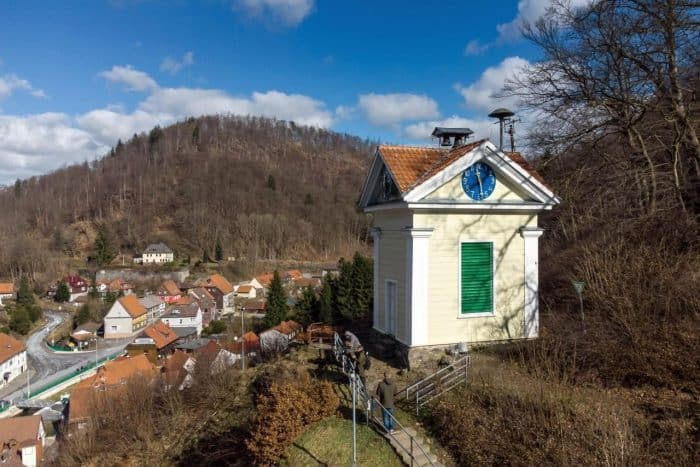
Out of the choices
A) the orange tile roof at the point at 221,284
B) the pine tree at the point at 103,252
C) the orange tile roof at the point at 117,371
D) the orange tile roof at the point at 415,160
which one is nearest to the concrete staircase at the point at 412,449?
the orange tile roof at the point at 415,160

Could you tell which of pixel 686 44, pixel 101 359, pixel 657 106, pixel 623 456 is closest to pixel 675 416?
pixel 623 456

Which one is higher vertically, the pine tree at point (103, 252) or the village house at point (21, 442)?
the pine tree at point (103, 252)

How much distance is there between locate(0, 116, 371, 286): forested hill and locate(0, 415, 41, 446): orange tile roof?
249 ft

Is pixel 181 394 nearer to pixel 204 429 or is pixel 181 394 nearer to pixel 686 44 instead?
pixel 204 429

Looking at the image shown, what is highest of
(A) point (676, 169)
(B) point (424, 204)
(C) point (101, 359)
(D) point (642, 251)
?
(A) point (676, 169)

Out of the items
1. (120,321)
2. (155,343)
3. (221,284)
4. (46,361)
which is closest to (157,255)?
(221,284)

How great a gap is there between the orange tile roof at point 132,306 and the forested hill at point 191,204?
40625 mm

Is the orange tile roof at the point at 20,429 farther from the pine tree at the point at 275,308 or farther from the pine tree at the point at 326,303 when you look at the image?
the pine tree at the point at 275,308

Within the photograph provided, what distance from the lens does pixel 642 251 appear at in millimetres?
11086

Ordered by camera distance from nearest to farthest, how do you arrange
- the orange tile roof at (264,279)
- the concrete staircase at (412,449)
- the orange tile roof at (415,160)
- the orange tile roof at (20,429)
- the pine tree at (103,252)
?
the concrete staircase at (412,449)
the orange tile roof at (415,160)
the orange tile roof at (20,429)
the orange tile roof at (264,279)
the pine tree at (103,252)

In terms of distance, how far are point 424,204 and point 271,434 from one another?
648cm

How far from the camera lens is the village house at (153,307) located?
71.4m

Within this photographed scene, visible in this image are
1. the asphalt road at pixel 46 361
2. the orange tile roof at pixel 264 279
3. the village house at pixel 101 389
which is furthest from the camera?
the orange tile roof at pixel 264 279

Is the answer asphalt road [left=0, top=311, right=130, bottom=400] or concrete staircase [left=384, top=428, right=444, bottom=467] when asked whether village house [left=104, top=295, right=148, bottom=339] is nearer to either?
asphalt road [left=0, top=311, right=130, bottom=400]
